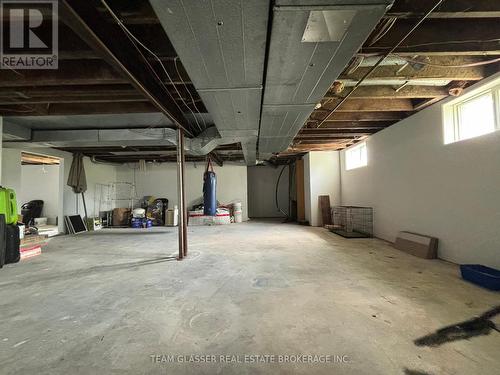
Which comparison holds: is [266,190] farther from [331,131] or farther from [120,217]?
[120,217]

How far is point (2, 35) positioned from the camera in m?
1.82

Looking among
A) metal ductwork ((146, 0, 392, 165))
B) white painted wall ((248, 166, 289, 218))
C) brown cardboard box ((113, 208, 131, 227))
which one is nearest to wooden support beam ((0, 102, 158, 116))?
metal ductwork ((146, 0, 392, 165))

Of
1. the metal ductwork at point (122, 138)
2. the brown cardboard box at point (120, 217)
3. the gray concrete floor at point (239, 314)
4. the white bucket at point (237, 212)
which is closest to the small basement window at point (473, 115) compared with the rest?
the gray concrete floor at point (239, 314)

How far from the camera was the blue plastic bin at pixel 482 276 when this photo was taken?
2205 mm

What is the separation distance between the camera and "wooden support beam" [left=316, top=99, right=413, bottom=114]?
3.41 meters

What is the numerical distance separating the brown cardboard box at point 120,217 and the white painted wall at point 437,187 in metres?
7.42

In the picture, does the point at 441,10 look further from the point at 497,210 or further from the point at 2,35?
the point at 2,35

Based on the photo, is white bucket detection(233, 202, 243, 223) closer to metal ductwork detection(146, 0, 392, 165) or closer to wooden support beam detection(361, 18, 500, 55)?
metal ductwork detection(146, 0, 392, 165)

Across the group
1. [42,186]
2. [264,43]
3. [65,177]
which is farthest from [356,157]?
[42,186]

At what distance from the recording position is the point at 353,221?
18.6ft

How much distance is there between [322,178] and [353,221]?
161 centimetres

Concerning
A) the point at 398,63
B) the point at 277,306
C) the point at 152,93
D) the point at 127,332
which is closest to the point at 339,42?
the point at 398,63

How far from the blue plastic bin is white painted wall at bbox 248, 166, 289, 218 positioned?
724cm

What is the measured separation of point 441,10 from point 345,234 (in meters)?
4.26
